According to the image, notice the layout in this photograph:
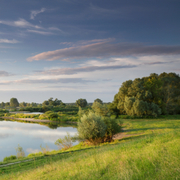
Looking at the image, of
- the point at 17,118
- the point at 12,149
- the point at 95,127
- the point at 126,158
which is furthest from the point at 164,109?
the point at 17,118

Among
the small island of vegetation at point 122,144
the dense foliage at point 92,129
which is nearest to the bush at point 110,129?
the small island of vegetation at point 122,144

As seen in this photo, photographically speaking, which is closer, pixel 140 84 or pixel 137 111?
pixel 137 111

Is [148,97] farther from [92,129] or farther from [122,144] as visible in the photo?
[122,144]

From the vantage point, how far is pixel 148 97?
1401 inches

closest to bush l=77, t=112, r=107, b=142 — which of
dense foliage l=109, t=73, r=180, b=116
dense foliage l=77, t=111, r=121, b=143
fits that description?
dense foliage l=77, t=111, r=121, b=143

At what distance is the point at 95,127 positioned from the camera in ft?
51.5

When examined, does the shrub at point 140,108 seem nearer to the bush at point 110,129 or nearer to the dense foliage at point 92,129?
the bush at point 110,129

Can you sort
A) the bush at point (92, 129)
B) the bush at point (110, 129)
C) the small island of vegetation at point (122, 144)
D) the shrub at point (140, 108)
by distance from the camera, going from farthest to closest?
1. the shrub at point (140, 108)
2. the bush at point (110, 129)
3. the bush at point (92, 129)
4. the small island of vegetation at point (122, 144)

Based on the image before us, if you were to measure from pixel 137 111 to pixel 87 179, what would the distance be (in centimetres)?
3008

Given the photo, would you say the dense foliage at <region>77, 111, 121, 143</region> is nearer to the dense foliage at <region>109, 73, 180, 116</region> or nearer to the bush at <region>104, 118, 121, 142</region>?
the bush at <region>104, 118, 121, 142</region>

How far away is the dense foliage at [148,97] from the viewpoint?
33.2 metres

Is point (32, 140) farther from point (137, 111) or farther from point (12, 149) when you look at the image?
point (137, 111)

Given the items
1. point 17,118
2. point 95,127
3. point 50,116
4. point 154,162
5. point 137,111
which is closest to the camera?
point 154,162

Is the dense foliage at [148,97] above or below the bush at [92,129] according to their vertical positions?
above
